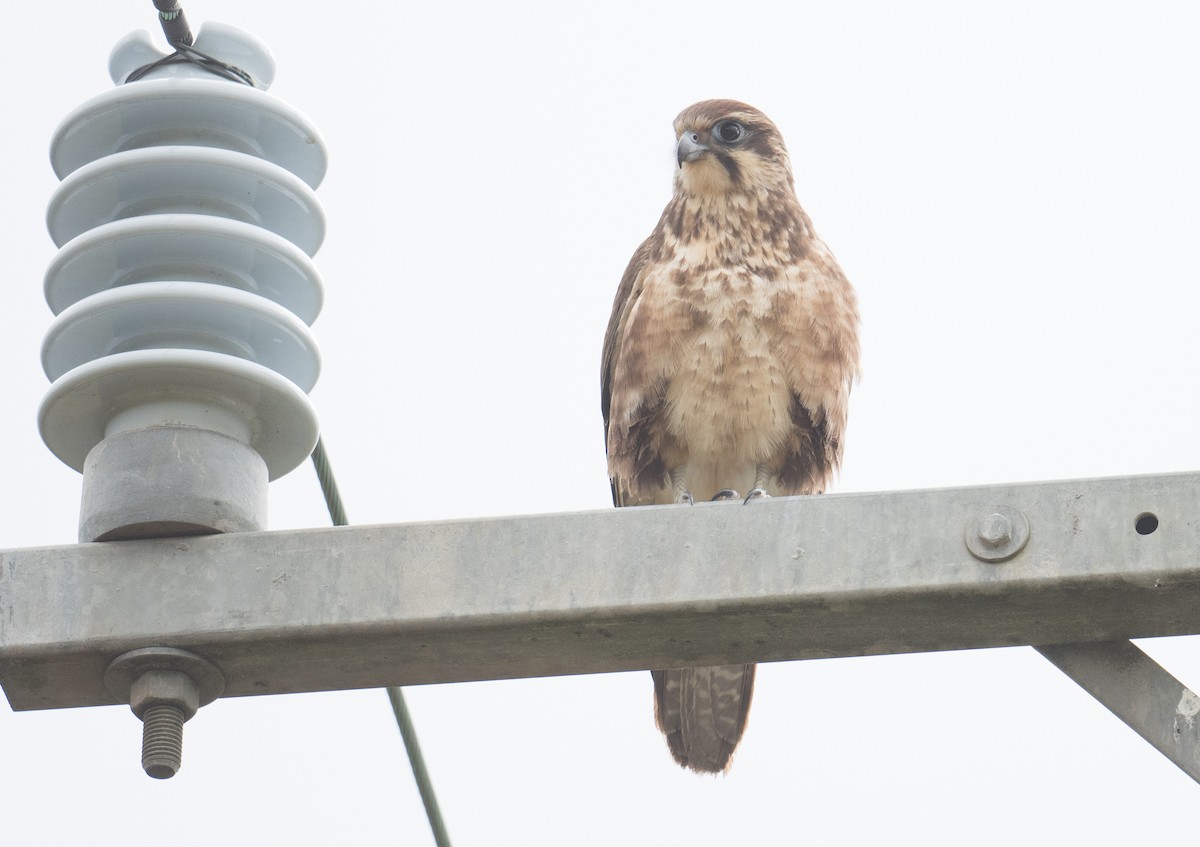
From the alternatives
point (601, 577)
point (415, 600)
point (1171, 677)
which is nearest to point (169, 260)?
point (415, 600)

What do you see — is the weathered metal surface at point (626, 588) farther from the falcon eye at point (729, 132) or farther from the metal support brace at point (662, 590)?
the falcon eye at point (729, 132)

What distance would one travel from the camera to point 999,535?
229cm

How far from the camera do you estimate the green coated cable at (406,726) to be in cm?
313

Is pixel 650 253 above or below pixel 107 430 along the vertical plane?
above

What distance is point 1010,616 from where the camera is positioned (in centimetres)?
236

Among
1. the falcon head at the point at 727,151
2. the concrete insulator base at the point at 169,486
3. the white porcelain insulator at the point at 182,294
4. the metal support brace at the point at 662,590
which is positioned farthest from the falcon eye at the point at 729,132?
the metal support brace at the point at 662,590

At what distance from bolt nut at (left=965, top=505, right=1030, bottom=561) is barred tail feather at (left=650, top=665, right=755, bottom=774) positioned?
1.88 meters

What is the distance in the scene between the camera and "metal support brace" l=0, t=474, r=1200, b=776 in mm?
2285

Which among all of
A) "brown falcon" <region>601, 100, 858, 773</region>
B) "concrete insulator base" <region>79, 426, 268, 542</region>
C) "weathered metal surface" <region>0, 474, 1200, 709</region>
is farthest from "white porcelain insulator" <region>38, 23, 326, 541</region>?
"brown falcon" <region>601, 100, 858, 773</region>

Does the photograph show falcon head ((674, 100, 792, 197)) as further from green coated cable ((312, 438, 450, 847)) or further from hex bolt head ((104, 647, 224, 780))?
hex bolt head ((104, 647, 224, 780))

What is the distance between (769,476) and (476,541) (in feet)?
9.03

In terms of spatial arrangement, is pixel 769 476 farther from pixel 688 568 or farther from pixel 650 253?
pixel 688 568

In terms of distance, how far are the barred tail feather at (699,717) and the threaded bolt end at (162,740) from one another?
1.89m

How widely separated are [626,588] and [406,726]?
972 mm
